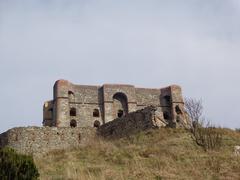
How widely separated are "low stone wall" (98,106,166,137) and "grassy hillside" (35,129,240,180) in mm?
4445

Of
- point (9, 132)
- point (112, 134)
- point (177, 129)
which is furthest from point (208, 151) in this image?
point (9, 132)

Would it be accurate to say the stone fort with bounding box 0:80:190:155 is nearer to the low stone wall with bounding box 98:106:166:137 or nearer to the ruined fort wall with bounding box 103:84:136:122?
the ruined fort wall with bounding box 103:84:136:122

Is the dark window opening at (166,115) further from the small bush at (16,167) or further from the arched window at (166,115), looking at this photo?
the small bush at (16,167)

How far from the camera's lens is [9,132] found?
81.0 feet

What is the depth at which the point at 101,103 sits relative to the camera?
38.1 metres

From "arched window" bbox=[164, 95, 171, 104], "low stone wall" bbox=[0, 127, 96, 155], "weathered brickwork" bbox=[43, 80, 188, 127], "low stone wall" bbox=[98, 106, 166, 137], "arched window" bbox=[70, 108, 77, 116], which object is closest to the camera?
"low stone wall" bbox=[98, 106, 166, 137]

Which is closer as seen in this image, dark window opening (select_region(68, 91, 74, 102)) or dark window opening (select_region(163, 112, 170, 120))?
dark window opening (select_region(68, 91, 74, 102))

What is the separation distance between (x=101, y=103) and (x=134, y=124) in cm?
1363

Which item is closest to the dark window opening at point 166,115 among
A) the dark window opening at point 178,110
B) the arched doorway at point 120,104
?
the dark window opening at point 178,110

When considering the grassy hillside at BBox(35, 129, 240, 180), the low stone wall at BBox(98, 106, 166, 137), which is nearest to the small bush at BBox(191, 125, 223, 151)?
the grassy hillside at BBox(35, 129, 240, 180)

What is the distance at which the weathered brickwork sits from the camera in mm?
37031

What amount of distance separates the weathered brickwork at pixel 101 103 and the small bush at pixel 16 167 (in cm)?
2580

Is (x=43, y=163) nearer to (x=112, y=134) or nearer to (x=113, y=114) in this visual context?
(x=112, y=134)

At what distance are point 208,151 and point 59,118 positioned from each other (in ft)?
72.3
